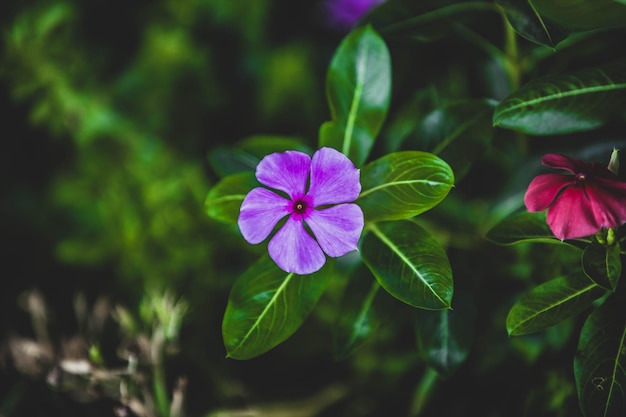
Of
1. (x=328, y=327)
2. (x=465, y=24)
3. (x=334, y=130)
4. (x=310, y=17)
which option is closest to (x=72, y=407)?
(x=328, y=327)

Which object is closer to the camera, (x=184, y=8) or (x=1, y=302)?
(x=1, y=302)

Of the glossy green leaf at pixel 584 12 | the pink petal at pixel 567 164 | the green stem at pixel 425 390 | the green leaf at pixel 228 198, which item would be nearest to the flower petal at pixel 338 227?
the green leaf at pixel 228 198

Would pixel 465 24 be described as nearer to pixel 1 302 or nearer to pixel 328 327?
pixel 328 327

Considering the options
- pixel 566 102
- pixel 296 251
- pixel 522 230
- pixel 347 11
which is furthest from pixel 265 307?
pixel 347 11

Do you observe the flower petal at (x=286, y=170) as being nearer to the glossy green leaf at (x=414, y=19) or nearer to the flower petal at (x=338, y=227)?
the flower petal at (x=338, y=227)

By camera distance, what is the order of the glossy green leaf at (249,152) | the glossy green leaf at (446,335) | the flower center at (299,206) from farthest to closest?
1. the glossy green leaf at (249,152)
2. the glossy green leaf at (446,335)
3. the flower center at (299,206)

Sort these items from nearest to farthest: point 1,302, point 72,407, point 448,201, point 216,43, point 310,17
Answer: point 72,407
point 448,201
point 1,302
point 216,43
point 310,17

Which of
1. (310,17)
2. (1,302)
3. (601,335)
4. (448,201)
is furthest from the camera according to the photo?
(310,17)
